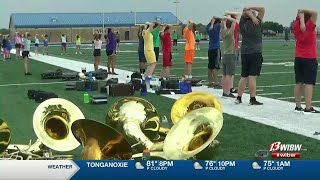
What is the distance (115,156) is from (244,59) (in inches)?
195

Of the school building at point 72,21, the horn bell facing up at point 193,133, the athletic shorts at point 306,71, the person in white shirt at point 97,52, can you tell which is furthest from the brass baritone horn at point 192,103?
the school building at point 72,21

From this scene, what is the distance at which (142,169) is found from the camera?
4.56 m

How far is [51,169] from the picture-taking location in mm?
4535

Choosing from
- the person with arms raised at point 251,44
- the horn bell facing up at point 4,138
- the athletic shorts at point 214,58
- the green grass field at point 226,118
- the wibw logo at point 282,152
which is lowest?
the green grass field at point 226,118

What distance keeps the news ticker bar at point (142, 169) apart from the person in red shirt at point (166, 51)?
10.4m

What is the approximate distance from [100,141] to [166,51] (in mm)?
9953

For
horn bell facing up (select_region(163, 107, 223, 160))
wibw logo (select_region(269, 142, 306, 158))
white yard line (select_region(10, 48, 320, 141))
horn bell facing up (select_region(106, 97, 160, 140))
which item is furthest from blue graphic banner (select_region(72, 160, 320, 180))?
white yard line (select_region(10, 48, 320, 141))

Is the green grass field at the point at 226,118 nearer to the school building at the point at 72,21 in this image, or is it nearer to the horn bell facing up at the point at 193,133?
the horn bell facing up at the point at 193,133

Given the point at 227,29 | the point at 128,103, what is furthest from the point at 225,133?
the point at 227,29

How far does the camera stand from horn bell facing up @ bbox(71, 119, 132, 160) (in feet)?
17.4

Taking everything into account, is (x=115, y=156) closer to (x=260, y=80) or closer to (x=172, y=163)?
(x=172, y=163)

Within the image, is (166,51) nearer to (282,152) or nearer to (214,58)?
(214,58)

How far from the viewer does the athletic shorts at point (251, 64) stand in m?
9.66

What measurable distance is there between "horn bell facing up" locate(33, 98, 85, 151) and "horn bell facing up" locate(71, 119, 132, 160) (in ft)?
1.89
